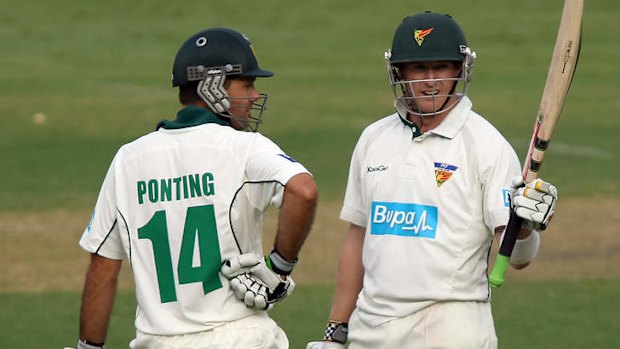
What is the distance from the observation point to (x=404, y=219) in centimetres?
544

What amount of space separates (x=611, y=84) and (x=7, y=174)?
9.85 metres

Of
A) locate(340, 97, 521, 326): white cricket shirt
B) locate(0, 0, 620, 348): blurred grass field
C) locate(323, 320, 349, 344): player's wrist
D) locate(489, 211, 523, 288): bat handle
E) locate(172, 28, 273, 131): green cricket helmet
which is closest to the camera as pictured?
locate(489, 211, 523, 288): bat handle

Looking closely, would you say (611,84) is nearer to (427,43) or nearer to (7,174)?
(7,174)

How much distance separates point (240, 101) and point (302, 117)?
13.5 metres

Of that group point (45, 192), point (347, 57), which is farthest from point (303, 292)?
point (347, 57)

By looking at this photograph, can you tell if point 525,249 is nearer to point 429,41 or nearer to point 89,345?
point 429,41

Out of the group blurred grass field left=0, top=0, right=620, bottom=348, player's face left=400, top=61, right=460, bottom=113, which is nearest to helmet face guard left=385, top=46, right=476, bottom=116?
player's face left=400, top=61, right=460, bottom=113

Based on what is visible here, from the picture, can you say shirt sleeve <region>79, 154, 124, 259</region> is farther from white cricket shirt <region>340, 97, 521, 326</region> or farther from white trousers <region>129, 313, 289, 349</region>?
white cricket shirt <region>340, 97, 521, 326</region>

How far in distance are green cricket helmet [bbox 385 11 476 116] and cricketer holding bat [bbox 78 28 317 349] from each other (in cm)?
55

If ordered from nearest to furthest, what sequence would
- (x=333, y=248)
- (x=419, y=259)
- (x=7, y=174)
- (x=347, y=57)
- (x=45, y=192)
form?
1. (x=419, y=259)
2. (x=333, y=248)
3. (x=45, y=192)
4. (x=7, y=174)
5. (x=347, y=57)

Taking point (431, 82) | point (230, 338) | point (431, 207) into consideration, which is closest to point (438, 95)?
point (431, 82)

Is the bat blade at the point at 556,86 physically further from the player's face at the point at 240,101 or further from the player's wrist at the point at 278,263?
the player's face at the point at 240,101

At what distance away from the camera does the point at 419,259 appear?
17.7ft

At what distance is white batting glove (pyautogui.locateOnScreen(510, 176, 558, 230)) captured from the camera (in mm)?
4988
